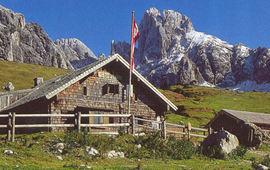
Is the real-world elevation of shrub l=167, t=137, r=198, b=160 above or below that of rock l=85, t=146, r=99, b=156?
below

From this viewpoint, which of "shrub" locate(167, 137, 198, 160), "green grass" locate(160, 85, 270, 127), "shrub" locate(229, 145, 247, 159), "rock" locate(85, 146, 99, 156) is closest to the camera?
"rock" locate(85, 146, 99, 156)

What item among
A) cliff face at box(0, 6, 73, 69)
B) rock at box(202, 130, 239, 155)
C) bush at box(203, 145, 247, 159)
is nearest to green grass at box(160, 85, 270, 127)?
bush at box(203, 145, 247, 159)

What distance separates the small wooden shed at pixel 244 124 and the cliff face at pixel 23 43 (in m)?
135

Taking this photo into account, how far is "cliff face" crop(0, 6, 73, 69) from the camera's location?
A: 154 meters

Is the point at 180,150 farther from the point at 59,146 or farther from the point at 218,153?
the point at 59,146

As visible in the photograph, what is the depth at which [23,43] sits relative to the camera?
7082 inches

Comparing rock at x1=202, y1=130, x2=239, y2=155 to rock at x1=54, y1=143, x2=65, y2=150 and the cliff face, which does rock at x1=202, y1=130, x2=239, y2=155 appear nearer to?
rock at x1=54, y1=143, x2=65, y2=150

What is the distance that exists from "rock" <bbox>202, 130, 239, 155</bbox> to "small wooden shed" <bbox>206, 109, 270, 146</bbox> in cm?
1276

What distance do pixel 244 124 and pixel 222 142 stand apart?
48.0 feet

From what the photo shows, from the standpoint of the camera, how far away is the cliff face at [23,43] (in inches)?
6073

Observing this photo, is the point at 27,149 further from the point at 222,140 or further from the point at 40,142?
the point at 222,140

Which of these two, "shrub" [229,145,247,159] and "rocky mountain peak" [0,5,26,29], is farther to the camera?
"rocky mountain peak" [0,5,26,29]

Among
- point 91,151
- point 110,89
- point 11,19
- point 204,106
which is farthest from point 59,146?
point 11,19

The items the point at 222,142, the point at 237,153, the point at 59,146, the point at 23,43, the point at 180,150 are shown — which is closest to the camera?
the point at 59,146
